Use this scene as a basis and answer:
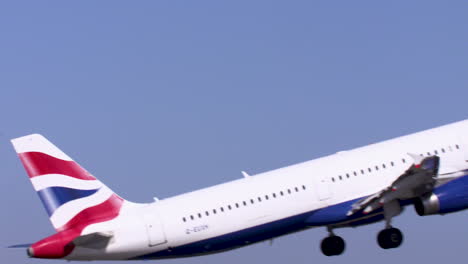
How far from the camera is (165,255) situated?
50781mm

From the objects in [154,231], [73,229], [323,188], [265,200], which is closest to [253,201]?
[265,200]

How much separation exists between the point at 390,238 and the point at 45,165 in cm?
2076

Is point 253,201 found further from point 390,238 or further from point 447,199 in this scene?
point 447,199

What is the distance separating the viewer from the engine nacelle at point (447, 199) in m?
54.1

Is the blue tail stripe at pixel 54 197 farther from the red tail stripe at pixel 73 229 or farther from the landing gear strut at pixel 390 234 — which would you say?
the landing gear strut at pixel 390 234

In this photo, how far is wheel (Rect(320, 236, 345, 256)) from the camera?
5781 centimetres

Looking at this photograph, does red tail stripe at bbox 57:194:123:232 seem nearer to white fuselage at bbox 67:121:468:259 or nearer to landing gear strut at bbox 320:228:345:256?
white fuselage at bbox 67:121:468:259

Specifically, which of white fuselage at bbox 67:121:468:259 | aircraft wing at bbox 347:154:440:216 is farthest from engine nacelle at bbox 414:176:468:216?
white fuselage at bbox 67:121:468:259

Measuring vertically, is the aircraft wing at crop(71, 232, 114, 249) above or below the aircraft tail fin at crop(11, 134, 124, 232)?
below

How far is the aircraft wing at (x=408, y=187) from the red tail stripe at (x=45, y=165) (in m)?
16.3

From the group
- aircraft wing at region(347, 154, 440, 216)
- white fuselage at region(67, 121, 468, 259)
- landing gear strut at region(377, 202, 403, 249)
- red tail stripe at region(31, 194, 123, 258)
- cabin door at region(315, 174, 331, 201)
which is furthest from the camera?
landing gear strut at region(377, 202, 403, 249)

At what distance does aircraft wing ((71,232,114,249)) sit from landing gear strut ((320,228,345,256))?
15070mm

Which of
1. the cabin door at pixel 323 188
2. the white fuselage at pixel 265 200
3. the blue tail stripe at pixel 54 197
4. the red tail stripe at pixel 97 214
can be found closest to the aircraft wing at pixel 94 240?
the white fuselage at pixel 265 200

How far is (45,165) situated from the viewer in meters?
50.6
